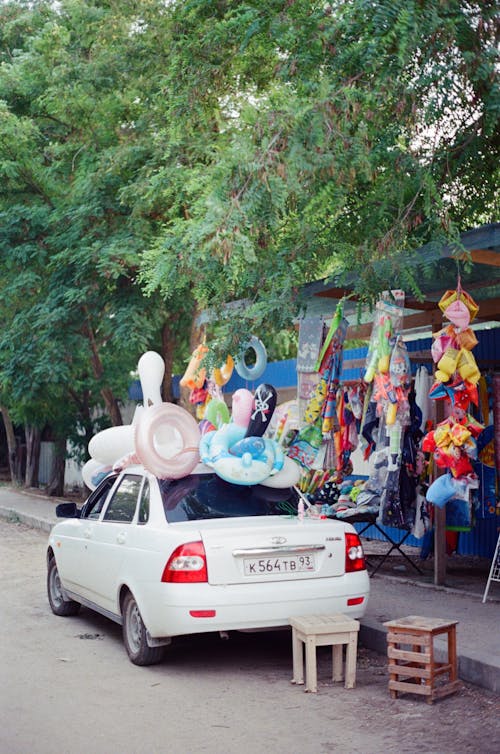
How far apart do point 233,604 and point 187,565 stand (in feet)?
1.38

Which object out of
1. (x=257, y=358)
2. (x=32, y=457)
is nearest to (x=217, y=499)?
(x=257, y=358)

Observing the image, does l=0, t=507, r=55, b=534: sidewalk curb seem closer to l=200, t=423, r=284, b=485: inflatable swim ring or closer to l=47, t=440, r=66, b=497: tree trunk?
l=47, t=440, r=66, b=497: tree trunk

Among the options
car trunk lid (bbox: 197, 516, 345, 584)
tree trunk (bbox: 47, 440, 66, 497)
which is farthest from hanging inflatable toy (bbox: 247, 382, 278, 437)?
tree trunk (bbox: 47, 440, 66, 497)

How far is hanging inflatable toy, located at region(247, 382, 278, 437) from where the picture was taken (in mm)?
7918

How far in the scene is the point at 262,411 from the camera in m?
7.95

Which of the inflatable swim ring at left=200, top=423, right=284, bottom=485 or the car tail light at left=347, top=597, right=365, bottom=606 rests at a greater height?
the inflatable swim ring at left=200, top=423, right=284, bottom=485

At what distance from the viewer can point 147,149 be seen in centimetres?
1639

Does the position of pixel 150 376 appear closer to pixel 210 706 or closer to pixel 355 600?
pixel 355 600

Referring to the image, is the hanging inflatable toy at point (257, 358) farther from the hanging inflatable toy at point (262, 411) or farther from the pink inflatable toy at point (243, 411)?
the hanging inflatable toy at point (262, 411)

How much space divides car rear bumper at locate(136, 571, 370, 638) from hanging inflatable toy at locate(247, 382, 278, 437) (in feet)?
4.88

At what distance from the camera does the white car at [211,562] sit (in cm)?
664

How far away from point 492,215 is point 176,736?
22.3 feet

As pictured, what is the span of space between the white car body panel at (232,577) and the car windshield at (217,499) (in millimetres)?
97

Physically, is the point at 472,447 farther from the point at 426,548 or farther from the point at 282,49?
the point at 282,49
